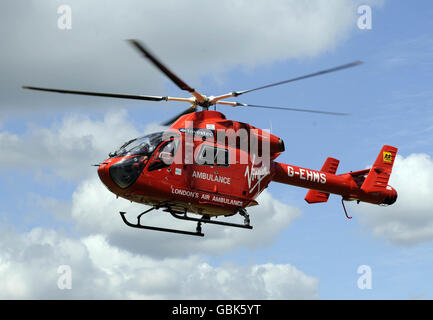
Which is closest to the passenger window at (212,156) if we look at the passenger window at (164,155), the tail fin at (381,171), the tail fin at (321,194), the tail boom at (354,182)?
the passenger window at (164,155)

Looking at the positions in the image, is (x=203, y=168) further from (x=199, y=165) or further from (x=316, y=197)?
(x=316, y=197)

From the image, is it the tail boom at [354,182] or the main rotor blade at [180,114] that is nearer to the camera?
the main rotor blade at [180,114]

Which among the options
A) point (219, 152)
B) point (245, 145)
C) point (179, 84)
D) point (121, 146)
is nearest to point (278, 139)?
point (245, 145)

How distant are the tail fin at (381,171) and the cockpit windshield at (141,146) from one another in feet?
42.4

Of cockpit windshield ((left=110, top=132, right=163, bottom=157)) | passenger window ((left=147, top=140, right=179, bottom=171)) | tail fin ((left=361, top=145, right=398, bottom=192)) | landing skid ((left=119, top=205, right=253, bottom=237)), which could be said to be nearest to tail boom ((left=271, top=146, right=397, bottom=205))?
tail fin ((left=361, top=145, right=398, bottom=192))

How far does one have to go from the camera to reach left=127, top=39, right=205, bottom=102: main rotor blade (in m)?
21.7

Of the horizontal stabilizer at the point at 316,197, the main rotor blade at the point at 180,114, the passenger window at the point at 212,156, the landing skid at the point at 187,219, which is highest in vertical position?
the main rotor blade at the point at 180,114

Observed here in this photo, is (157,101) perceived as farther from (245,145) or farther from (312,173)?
(312,173)

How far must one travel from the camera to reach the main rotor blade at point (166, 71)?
21.7 meters

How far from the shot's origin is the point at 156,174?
24016 mm

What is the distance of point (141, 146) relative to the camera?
24.1 m

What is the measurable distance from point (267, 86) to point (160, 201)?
6.73 m

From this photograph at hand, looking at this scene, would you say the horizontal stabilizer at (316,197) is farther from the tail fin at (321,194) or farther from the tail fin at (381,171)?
the tail fin at (381,171)

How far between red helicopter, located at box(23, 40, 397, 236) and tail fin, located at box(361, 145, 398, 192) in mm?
3627
